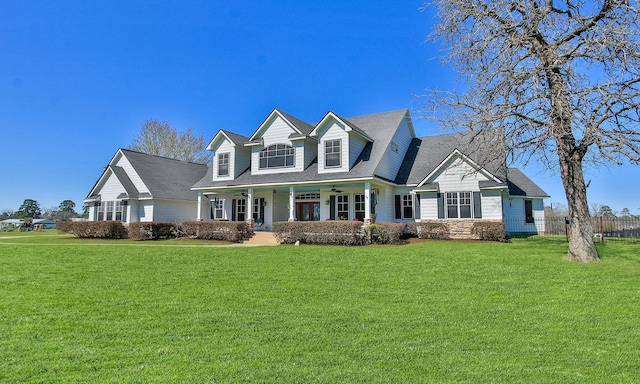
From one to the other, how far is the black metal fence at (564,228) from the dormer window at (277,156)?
14.3m

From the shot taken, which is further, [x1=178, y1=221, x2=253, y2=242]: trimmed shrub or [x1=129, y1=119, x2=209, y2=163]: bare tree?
[x1=129, y1=119, x2=209, y2=163]: bare tree

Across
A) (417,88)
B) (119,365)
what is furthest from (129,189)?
(119,365)

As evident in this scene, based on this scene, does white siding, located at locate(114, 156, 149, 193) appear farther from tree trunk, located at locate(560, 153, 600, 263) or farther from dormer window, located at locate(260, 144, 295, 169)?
tree trunk, located at locate(560, 153, 600, 263)

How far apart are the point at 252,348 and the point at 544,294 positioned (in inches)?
245

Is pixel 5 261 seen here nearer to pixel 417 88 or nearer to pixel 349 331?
pixel 349 331

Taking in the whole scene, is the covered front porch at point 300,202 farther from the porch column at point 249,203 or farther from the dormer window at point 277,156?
the dormer window at point 277,156

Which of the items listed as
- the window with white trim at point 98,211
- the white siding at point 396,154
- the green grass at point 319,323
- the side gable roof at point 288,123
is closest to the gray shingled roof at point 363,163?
the white siding at point 396,154

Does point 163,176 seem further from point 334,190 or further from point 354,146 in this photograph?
point 354,146

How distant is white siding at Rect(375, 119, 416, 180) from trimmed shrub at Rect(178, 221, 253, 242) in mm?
8034

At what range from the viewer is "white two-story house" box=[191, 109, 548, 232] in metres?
20.1

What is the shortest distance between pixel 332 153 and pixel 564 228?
15250mm

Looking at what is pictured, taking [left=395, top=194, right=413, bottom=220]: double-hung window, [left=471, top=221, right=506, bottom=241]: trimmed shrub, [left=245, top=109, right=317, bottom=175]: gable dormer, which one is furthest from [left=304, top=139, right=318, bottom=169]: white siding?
[left=471, top=221, right=506, bottom=241]: trimmed shrub

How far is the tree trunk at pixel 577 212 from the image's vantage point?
11.7 meters

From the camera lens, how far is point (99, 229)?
23.6 m
